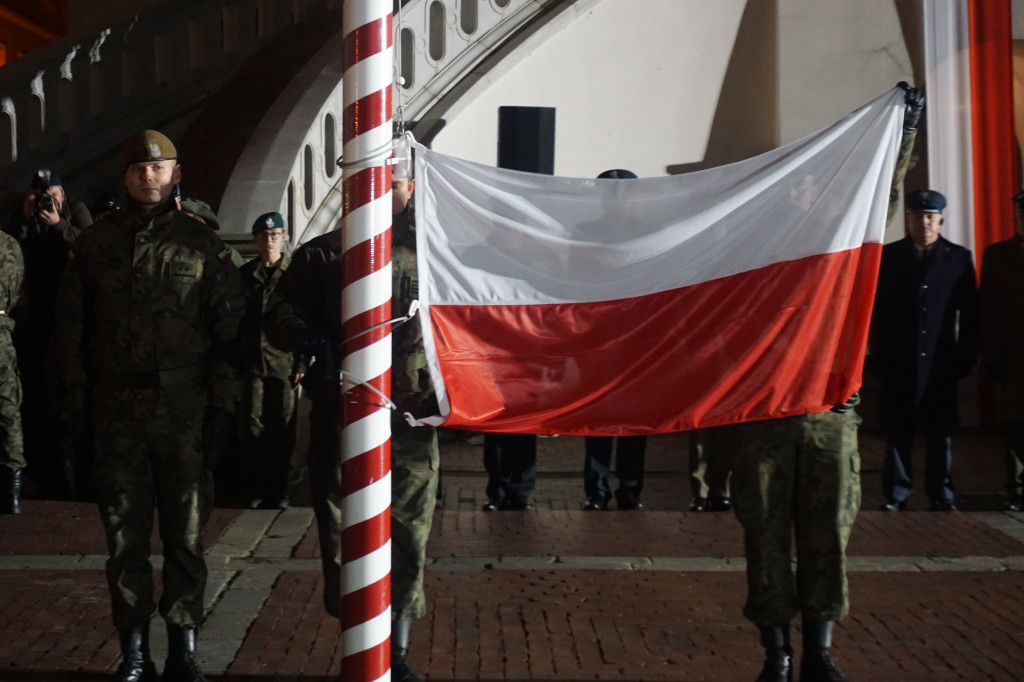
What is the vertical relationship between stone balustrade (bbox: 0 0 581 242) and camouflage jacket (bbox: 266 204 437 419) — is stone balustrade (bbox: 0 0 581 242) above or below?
above

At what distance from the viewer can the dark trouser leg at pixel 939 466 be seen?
9.31 meters

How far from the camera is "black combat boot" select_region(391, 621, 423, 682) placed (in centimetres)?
548

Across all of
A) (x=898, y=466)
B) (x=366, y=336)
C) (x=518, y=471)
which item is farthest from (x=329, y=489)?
(x=898, y=466)

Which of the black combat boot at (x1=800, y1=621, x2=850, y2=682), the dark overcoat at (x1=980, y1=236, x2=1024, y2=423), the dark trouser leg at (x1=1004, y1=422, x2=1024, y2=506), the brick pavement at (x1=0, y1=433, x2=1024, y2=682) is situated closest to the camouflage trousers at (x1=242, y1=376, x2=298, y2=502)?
the brick pavement at (x1=0, y1=433, x2=1024, y2=682)

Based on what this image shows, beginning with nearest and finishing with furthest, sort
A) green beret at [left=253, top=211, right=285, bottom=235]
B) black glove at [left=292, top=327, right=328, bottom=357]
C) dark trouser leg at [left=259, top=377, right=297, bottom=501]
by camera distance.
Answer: black glove at [left=292, top=327, right=328, bottom=357] < dark trouser leg at [left=259, top=377, right=297, bottom=501] < green beret at [left=253, top=211, right=285, bottom=235]

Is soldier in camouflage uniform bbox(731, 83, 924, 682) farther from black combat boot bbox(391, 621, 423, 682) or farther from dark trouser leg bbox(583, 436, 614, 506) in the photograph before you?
dark trouser leg bbox(583, 436, 614, 506)

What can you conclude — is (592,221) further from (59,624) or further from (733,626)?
(59,624)

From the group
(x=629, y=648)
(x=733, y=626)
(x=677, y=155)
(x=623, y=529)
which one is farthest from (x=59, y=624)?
(x=677, y=155)


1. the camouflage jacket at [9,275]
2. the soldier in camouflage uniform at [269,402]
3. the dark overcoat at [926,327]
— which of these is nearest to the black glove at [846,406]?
the dark overcoat at [926,327]

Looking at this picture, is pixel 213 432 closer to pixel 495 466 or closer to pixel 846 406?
pixel 846 406

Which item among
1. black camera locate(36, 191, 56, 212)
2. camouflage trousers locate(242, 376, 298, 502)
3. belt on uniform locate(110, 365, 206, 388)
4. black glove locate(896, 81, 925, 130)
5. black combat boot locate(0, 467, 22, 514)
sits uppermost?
black camera locate(36, 191, 56, 212)

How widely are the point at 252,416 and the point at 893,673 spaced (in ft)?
17.4

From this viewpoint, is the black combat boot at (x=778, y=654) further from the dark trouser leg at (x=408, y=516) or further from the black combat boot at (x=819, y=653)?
the dark trouser leg at (x=408, y=516)

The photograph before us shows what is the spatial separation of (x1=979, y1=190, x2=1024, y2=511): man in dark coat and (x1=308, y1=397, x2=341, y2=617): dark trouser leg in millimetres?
5169
